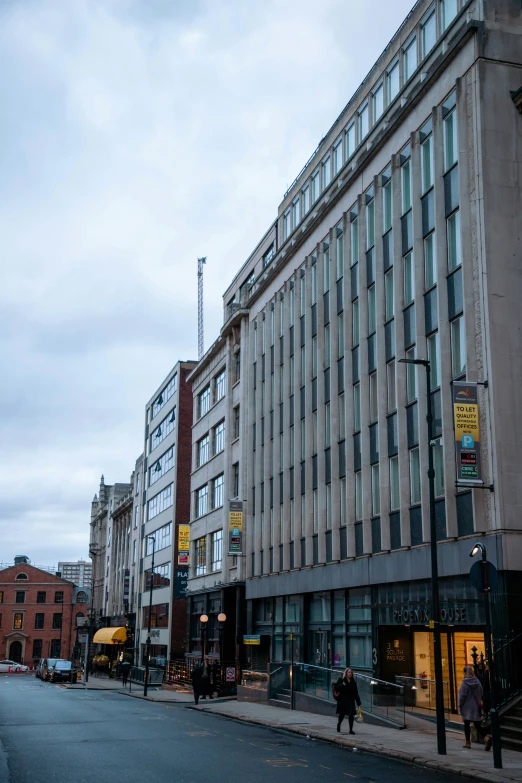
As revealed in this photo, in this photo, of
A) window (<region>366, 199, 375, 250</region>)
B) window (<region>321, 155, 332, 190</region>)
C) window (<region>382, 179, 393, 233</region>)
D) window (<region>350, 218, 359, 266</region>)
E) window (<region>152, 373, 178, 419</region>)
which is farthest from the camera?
window (<region>152, 373, 178, 419</region>)

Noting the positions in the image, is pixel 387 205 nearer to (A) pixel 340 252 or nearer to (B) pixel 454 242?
(A) pixel 340 252

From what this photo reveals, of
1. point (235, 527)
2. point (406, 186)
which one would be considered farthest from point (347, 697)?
point (235, 527)

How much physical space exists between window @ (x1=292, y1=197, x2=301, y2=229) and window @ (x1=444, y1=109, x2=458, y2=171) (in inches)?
658

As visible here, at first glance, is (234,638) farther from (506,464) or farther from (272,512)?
(506,464)

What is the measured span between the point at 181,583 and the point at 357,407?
1374 inches

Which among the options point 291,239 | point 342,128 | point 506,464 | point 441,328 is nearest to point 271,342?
point 291,239

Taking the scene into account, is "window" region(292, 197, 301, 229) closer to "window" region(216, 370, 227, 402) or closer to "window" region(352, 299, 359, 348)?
"window" region(352, 299, 359, 348)

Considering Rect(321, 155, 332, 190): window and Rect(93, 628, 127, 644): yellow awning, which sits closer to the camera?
Rect(321, 155, 332, 190): window

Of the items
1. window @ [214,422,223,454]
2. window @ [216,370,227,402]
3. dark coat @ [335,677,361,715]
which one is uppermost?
window @ [216,370,227,402]

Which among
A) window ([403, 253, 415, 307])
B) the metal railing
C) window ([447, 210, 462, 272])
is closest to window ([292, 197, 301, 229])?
window ([403, 253, 415, 307])

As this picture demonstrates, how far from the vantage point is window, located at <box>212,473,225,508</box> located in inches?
2170

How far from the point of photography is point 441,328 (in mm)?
27719

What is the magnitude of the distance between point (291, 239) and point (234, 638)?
2301 cm

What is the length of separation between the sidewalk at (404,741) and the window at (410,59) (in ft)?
77.5
